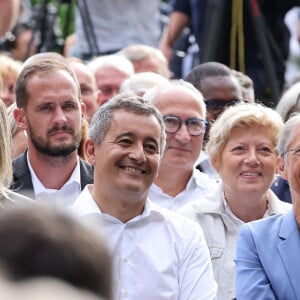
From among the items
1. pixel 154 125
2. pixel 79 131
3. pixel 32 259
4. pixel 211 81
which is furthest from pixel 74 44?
pixel 32 259

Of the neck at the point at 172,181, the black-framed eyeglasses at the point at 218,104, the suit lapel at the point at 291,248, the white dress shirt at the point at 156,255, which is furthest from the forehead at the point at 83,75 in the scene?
the suit lapel at the point at 291,248

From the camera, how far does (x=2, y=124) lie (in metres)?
4.33

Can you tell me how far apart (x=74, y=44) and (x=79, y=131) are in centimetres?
459

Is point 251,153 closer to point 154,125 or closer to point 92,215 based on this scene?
point 154,125

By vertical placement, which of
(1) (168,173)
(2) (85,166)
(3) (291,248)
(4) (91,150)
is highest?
(4) (91,150)

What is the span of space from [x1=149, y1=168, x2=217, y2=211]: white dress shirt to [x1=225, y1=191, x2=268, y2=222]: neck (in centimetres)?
55

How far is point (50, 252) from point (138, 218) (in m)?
3.32

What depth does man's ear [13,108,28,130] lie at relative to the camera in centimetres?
540

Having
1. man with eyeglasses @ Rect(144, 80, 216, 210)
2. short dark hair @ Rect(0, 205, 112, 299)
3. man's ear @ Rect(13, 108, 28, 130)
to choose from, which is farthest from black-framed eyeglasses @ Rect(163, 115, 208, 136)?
short dark hair @ Rect(0, 205, 112, 299)

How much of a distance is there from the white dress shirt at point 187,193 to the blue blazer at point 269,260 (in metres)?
1.40

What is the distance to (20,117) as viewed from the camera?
5.42 m

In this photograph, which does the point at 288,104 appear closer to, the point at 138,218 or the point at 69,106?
the point at 69,106

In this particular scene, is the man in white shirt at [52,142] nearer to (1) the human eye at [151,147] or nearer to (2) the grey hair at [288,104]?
(1) the human eye at [151,147]

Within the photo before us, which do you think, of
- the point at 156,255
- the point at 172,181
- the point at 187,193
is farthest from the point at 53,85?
the point at 156,255
